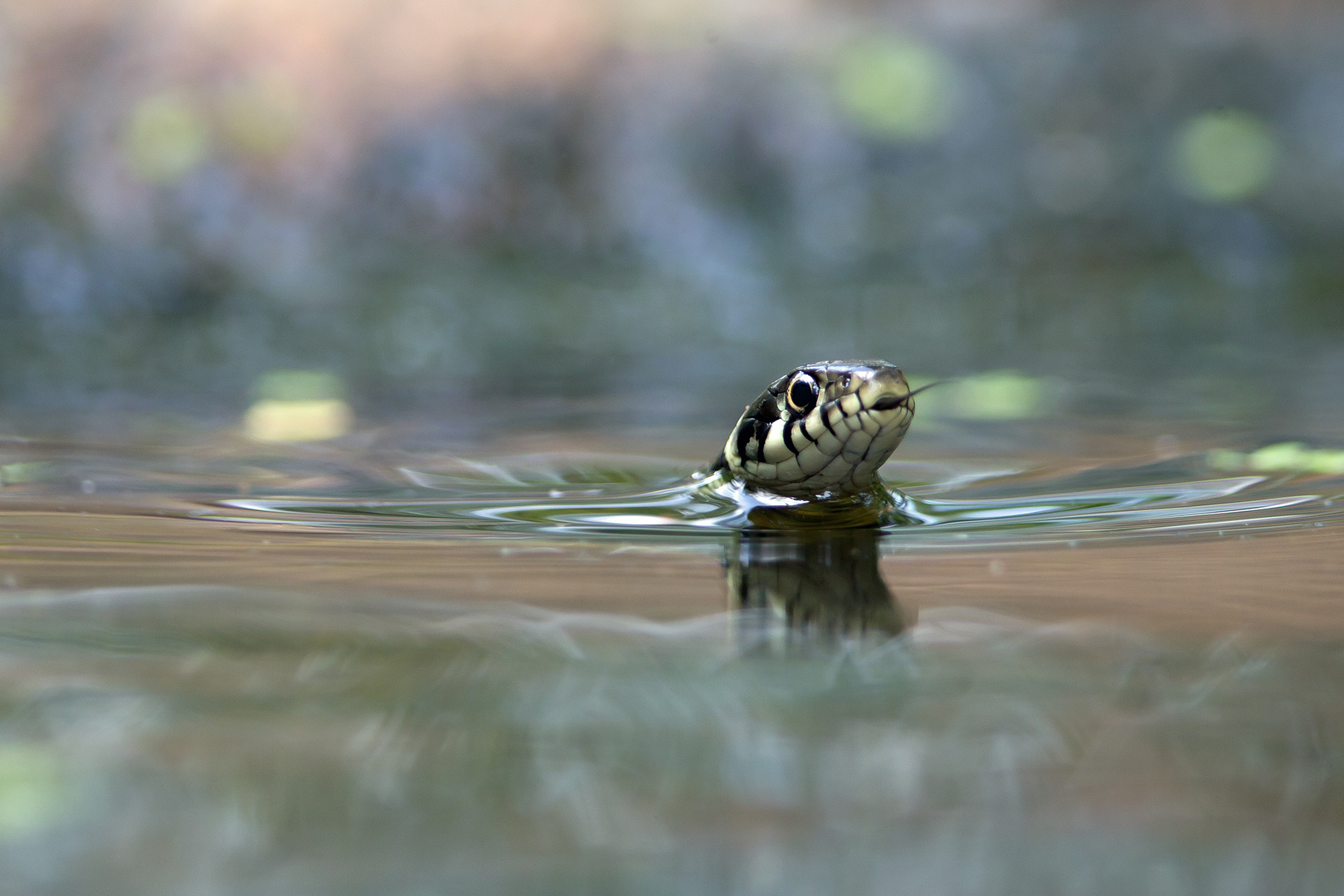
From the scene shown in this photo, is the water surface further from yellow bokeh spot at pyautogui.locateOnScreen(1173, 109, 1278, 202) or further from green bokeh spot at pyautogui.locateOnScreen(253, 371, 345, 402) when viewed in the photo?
yellow bokeh spot at pyautogui.locateOnScreen(1173, 109, 1278, 202)

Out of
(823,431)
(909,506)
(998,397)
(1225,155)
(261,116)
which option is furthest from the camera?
(261,116)

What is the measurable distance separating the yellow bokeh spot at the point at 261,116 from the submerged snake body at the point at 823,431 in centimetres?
646

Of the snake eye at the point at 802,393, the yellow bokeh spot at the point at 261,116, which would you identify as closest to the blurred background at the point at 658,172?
the yellow bokeh spot at the point at 261,116

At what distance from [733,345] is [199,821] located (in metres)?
5.32

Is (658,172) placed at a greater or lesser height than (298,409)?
greater

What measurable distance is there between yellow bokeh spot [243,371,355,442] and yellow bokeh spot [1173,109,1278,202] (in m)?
5.34

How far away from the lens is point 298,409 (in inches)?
181

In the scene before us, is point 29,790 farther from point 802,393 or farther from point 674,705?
point 802,393

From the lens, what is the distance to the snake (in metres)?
2.65

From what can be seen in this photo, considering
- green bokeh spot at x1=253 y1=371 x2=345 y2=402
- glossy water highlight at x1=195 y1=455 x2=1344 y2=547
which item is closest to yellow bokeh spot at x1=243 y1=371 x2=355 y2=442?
green bokeh spot at x1=253 y1=371 x2=345 y2=402

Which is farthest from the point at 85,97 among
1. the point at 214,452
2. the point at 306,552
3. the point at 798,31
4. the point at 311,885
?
the point at 311,885

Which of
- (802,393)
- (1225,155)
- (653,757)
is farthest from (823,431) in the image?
(1225,155)

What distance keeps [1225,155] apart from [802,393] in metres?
6.62

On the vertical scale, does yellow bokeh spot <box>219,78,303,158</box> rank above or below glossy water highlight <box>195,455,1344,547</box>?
above
